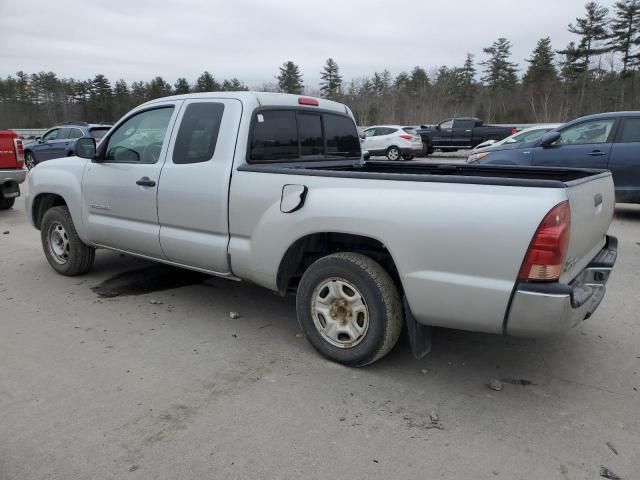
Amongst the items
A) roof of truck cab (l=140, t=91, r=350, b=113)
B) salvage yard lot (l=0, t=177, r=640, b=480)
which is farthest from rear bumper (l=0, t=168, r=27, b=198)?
roof of truck cab (l=140, t=91, r=350, b=113)

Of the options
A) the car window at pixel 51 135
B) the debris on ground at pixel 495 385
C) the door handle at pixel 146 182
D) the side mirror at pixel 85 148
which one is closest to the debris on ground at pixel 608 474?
the debris on ground at pixel 495 385

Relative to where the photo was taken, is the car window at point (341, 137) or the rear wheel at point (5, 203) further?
the rear wheel at point (5, 203)

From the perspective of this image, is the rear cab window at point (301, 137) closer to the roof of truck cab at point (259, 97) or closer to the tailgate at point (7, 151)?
the roof of truck cab at point (259, 97)

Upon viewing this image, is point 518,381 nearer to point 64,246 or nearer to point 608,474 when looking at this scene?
point 608,474

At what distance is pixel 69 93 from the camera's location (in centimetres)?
6425

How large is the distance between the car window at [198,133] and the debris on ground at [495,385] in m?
2.62

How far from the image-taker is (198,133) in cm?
411

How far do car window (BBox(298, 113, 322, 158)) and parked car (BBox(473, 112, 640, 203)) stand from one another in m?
5.51

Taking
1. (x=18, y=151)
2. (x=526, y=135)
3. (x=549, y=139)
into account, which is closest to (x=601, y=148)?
(x=549, y=139)

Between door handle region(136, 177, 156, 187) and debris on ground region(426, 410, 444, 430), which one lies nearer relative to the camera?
debris on ground region(426, 410, 444, 430)

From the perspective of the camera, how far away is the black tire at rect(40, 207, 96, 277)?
5332mm

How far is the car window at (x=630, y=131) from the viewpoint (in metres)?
8.11

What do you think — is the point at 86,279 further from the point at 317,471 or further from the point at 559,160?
the point at 559,160

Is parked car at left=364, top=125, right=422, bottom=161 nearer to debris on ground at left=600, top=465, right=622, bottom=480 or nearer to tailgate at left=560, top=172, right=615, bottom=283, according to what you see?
tailgate at left=560, top=172, right=615, bottom=283
